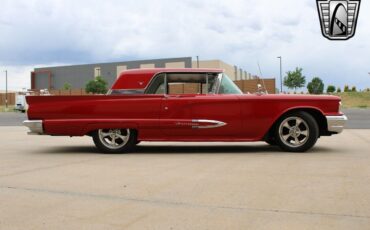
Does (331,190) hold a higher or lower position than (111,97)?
lower

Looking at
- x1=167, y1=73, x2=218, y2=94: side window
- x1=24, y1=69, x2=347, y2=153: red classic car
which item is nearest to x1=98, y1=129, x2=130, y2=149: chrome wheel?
x1=24, y1=69, x2=347, y2=153: red classic car

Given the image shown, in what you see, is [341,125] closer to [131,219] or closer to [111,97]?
[111,97]

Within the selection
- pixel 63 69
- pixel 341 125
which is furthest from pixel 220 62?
pixel 341 125

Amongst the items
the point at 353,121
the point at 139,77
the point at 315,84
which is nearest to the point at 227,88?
the point at 139,77

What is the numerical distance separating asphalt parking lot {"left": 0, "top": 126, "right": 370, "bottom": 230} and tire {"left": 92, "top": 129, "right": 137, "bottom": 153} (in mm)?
219

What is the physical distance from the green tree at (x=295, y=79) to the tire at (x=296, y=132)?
78.2 metres

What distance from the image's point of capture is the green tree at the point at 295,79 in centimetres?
8531

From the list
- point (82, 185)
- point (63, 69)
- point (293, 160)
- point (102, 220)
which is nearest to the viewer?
point (102, 220)

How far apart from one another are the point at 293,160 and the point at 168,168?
200cm

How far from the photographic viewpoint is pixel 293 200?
447 cm

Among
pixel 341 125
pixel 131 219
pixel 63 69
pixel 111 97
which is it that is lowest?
pixel 131 219

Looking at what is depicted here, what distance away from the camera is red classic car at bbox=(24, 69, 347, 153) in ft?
26.9

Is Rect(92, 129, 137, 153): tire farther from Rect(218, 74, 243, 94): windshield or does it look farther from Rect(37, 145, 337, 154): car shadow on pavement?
Rect(218, 74, 243, 94): windshield

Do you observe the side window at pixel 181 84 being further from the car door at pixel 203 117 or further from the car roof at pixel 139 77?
the car door at pixel 203 117
